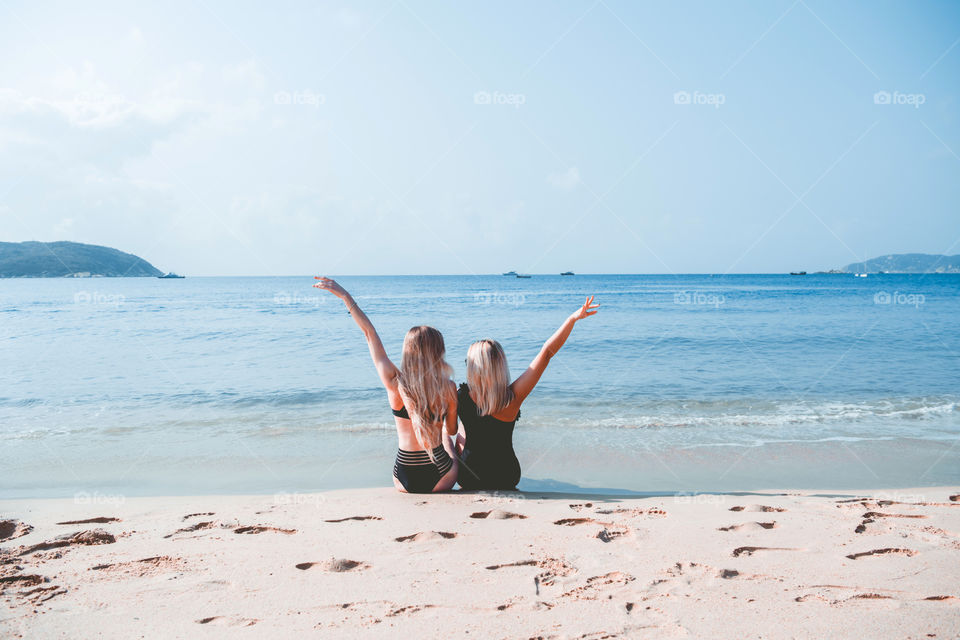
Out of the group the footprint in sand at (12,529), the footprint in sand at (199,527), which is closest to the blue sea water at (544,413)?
the footprint in sand at (12,529)

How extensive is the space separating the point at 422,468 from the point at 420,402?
734mm

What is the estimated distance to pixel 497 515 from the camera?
4.47 m

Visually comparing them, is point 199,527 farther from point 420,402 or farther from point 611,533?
point 611,533

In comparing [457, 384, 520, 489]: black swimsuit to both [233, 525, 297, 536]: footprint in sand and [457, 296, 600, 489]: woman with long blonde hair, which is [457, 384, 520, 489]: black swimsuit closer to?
[457, 296, 600, 489]: woman with long blonde hair

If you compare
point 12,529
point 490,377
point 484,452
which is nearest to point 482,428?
point 484,452

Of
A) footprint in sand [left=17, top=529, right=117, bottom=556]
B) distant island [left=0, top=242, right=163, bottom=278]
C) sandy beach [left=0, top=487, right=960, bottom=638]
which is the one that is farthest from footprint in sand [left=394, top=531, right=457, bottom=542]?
distant island [left=0, top=242, right=163, bottom=278]

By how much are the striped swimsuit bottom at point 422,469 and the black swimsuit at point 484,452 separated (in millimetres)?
202

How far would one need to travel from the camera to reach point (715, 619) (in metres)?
2.81

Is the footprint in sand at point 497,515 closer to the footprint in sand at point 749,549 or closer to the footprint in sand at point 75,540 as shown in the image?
the footprint in sand at point 749,549

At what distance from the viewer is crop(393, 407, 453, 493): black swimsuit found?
16.7ft

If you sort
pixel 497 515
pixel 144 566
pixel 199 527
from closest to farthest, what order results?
pixel 144 566
pixel 199 527
pixel 497 515

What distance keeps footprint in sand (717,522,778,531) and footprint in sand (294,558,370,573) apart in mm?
2590

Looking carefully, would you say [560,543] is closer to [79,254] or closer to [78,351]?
[78,351]

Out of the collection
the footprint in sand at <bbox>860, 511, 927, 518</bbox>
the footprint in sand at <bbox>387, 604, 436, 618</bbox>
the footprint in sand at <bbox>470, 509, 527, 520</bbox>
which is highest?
the footprint in sand at <bbox>860, 511, 927, 518</bbox>
